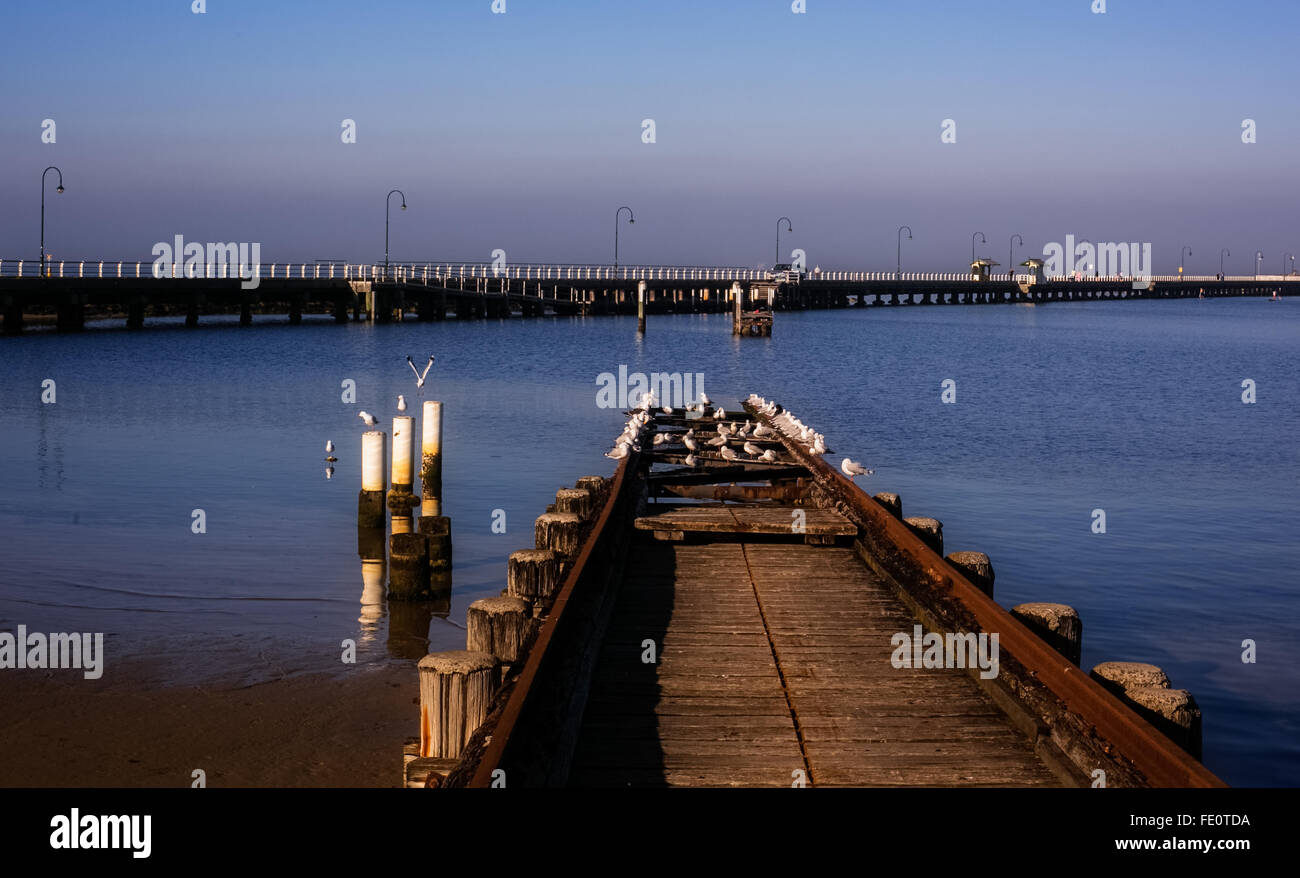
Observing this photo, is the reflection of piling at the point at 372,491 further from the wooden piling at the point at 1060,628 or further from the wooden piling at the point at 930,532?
the wooden piling at the point at 1060,628

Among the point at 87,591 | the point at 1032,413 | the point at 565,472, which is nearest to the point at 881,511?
the point at 87,591

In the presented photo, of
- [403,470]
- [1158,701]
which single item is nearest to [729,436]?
[403,470]

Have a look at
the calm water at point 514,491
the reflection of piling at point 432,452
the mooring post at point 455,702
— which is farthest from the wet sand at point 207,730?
the reflection of piling at point 432,452

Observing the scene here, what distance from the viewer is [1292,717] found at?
1051 cm

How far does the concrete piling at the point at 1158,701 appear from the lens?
6.37 meters

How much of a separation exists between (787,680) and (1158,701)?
212cm

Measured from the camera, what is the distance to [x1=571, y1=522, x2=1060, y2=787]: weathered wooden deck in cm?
634

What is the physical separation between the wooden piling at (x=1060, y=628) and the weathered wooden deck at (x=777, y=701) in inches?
26.4

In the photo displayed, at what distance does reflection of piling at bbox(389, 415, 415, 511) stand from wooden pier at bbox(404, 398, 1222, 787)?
16.0ft

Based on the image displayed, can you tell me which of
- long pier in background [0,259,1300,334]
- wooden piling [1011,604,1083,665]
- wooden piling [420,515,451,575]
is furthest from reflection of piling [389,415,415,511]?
long pier in background [0,259,1300,334]

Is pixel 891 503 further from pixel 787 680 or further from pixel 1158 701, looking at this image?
pixel 1158 701

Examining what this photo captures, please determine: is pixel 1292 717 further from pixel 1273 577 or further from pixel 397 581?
pixel 397 581

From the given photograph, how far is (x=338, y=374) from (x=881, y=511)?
37664 millimetres

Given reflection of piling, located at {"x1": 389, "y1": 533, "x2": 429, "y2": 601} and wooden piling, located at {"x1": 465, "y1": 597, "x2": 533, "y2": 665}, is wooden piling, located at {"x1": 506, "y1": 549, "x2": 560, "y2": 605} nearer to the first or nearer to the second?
wooden piling, located at {"x1": 465, "y1": 597, "x2": 533, "y2": 665}
